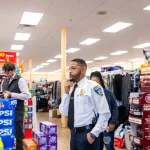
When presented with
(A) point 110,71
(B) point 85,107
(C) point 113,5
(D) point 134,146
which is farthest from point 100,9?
(B) point 85,107

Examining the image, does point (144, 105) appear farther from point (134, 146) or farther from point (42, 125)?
point (42, 125)

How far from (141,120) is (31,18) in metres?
4.97

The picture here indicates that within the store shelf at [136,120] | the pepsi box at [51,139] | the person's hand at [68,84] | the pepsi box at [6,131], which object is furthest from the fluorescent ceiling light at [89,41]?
the pepsi box at [6,131]

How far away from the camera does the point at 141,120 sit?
13.1 feet

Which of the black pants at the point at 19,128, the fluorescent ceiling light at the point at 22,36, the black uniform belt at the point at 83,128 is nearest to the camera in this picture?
the black uniform belt at the point at 83,128

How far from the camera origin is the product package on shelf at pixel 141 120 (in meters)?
3.97

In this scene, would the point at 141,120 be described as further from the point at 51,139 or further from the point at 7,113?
the point at 7,113

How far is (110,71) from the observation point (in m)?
6.43

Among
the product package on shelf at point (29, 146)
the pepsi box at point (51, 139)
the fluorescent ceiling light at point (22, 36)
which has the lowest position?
the product package on shelf at point (29, 146)

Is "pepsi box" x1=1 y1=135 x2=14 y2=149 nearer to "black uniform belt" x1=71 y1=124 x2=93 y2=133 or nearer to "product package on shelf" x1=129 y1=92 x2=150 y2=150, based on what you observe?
"black uniform belt" x1=71 y1=124 x2=93 y2=133

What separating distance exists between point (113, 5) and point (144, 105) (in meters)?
3.36

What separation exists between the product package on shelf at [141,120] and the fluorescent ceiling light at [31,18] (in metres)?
4.26

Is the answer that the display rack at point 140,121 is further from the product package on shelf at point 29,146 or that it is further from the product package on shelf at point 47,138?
the product package on shelf at point 29,146

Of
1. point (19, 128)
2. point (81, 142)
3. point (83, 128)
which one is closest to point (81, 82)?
point (83, 128)
